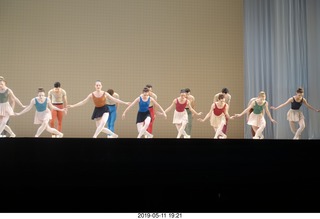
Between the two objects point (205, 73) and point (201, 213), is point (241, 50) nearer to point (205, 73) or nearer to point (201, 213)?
point (205, 73)

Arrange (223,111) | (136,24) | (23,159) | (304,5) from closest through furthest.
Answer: (23,159) → (223,111) → (304,5) → (136,24)

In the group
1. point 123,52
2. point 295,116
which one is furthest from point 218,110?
point 123,52

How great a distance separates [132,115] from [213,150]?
7.55 m

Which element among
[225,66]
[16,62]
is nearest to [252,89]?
[225,66]

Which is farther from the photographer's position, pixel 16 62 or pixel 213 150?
pixel 16 62

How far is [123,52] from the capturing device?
1176 cm

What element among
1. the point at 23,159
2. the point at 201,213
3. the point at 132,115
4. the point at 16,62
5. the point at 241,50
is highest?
the point at 241,50

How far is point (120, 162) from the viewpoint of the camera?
14.3 feet

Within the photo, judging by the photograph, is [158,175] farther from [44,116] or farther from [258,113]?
[258,113]

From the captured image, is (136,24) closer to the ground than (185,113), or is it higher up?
higher up

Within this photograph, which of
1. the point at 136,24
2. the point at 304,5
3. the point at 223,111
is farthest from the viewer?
the point at 136,24

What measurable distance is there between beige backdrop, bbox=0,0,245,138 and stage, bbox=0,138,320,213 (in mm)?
7119

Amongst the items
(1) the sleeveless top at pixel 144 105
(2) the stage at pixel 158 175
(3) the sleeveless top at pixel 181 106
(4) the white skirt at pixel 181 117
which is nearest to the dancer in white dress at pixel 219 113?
(4) the white skirt at pixel 181 117

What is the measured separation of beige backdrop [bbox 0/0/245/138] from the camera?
1149 cm
